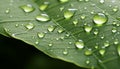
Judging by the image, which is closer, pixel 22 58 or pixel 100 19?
pixel 100 19

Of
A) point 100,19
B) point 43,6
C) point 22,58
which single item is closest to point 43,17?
point 43,6

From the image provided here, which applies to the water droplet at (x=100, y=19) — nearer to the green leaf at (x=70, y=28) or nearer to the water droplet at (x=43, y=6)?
the green leaf at (x=70, y=28)

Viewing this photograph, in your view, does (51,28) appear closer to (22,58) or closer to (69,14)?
(69,14)

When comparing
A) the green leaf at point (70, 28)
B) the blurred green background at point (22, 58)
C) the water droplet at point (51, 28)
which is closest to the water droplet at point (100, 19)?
the green leaf at point (70, 28)

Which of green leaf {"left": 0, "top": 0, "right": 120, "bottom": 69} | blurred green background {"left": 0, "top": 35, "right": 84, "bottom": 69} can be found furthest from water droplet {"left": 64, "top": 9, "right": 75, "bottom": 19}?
blurred green background {"left": 0, "top": 35, "right": 84, "bottom": 69}

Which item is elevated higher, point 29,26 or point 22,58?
point 29,26

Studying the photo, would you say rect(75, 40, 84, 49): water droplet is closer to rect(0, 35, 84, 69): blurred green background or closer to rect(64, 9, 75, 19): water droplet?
rect(64, 9, 75, 19): water droplet

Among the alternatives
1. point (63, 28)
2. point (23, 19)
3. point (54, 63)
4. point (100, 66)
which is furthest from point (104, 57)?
point (54, 63)
